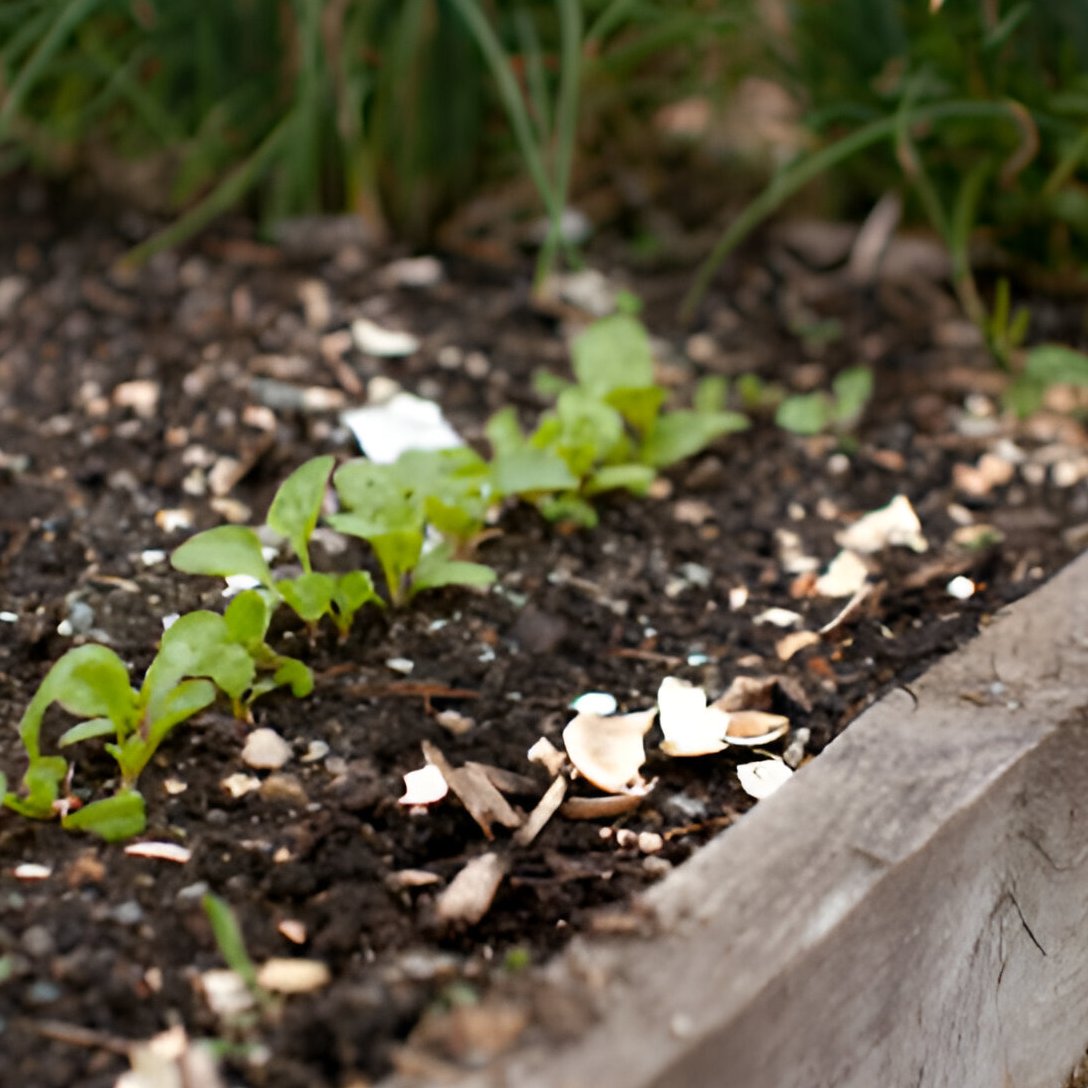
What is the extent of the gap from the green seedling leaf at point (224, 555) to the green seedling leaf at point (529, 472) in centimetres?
22

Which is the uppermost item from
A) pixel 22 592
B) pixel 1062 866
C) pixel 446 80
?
pixel 446 80

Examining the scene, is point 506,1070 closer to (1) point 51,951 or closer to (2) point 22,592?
(1) point 51,951

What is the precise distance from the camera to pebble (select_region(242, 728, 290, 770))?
967 mm

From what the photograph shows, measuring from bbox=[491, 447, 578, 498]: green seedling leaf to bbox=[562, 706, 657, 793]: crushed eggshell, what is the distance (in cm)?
21

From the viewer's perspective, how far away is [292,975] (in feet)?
2.59

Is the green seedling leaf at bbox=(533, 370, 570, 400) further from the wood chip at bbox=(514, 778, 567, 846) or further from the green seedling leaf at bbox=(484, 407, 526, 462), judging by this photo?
the wood chip at bbox=(514, 778, 567, 846)

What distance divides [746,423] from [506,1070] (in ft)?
2.66

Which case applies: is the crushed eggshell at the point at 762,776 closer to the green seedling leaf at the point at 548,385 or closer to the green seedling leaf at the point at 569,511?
the green seedling leaf at the point at 569,511

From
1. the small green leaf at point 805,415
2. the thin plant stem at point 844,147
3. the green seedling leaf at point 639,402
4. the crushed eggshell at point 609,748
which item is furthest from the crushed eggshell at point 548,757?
the thin plant stem at point 844,147

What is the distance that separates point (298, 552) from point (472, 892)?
312 mm

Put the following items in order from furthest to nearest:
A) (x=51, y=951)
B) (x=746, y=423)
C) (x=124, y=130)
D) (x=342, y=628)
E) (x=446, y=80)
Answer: (x=124, y=130) → (x=446, y=80) → (x=746, y=423) → (x=342, y=628) → (x=51, y=951)

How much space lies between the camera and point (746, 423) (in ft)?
4.45

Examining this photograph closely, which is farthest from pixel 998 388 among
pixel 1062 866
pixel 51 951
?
pixel 51 951

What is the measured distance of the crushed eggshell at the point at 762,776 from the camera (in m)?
0.98
